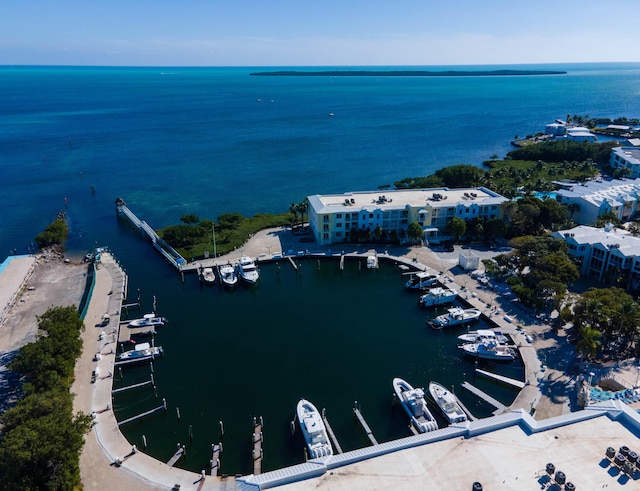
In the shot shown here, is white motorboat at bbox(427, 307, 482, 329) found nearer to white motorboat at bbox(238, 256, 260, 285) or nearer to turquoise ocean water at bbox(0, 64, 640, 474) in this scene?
turquoise ocean water at bbox(0, 64, 640, 474)

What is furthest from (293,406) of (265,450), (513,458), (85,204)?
(85,204)

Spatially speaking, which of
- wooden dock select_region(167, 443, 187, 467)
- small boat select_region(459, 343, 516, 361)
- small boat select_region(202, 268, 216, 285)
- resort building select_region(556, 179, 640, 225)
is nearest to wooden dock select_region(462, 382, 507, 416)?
small boat select_region(459, 343, 516, 361)

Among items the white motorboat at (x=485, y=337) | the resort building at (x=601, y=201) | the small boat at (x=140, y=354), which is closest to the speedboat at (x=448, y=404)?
the white motorboat at (x=485, y=337)

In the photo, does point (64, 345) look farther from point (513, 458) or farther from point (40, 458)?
point (513, 458)

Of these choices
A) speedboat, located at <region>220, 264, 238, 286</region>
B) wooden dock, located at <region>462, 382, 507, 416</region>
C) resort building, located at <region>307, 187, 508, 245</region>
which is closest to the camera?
wooden dock, located at <region>462, 382, 507, 416</region>

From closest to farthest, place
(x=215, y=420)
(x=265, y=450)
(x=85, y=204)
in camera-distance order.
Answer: (x=265, y=450), (x=215, y=420), (x=85, y=204)

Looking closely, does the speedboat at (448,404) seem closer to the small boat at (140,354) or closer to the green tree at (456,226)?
the small boat at (140,354)

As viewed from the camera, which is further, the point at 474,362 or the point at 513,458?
the point at 474,362
